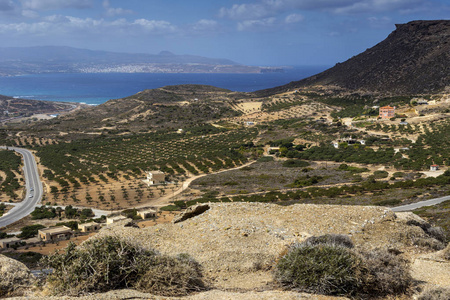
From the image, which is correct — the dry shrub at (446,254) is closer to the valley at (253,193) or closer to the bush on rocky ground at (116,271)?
the valley at (253,193)

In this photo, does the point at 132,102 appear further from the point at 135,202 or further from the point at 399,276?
the point at 399,276

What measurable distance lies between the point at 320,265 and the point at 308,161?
1572 inches

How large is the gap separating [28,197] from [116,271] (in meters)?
35.2

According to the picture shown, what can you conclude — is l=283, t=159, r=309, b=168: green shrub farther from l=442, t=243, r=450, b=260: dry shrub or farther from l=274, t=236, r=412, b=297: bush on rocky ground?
l=274, t=236, r=412, b=297: bush on rocky ground

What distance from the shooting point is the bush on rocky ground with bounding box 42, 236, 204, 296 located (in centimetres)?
674

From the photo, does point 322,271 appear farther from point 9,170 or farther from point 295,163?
point 9,170

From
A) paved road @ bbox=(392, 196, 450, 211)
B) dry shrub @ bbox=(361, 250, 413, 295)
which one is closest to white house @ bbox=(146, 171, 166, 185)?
paved road @ bbox=(392, 196, 450, 211)

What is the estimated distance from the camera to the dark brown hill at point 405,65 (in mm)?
88838

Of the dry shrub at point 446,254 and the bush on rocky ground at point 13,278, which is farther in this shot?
the dry shrub at point 446,254

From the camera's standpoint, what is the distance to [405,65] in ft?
320

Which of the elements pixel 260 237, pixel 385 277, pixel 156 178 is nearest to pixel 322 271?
pixel 385 277

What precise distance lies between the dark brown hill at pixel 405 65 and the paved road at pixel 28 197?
248 ft

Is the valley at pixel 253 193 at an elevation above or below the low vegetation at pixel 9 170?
above

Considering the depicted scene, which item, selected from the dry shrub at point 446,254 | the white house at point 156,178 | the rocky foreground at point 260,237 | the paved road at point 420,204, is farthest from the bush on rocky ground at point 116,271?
the white house at point 156,178
